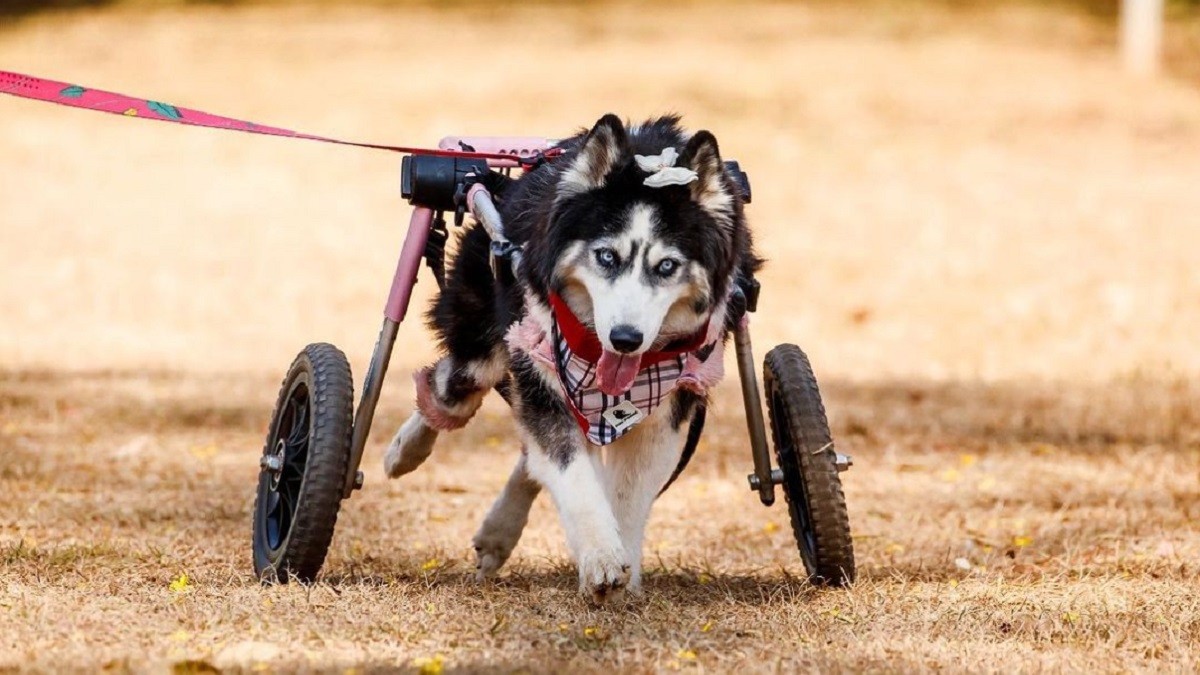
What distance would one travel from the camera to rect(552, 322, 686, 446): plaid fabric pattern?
4758 mm

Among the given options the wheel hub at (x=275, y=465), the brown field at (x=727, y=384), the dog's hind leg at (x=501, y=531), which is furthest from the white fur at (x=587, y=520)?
the wheel hub at (x=275, y=465)

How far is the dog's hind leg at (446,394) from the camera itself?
5.44 meters

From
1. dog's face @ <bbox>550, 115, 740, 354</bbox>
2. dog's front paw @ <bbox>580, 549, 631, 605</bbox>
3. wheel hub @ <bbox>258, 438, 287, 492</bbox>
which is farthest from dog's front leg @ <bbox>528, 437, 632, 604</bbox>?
wheel hub @ <bbox>258, 438, 287, 492</bbox>

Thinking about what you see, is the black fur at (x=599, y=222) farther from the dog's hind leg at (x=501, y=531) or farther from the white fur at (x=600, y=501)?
the dog's hind leg at (x=501, y=531)

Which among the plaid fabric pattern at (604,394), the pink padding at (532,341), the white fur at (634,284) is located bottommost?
the plaid fabric pattern at (604,394)

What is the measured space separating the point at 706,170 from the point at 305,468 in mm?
1452

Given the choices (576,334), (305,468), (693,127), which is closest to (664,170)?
(576,334)

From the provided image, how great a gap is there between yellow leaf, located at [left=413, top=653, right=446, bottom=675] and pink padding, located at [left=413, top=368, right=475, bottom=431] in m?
1.64

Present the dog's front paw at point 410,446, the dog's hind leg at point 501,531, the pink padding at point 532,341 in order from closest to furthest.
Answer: the pink padding at point 532,341
the dog's hind leg at point 501,531
the dog's front paw at point 410,446

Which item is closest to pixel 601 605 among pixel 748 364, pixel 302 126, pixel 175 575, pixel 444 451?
pixel 748 364

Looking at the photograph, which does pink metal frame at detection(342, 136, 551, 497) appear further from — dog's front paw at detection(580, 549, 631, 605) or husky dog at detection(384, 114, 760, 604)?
dog's front paw at detection(580, 549, 631, 605)

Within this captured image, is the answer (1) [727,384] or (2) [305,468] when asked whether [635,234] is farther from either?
(1) [727,384]

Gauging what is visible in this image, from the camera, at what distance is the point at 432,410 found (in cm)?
561

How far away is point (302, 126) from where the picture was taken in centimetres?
1903
